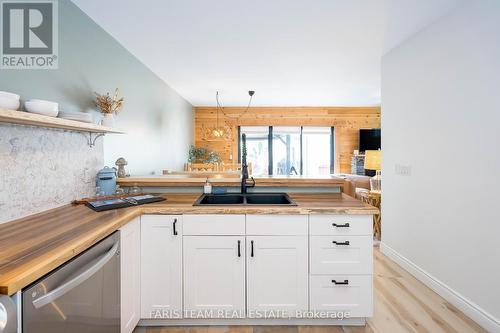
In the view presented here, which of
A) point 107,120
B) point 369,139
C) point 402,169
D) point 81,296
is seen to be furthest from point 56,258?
point 369,139

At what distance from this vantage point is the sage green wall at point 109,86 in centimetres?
182

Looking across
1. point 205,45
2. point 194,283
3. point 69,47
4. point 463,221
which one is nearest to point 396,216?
point 463,221

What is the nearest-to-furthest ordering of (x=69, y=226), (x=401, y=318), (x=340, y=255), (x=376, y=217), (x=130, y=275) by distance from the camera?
(x=69, y=226) < (x=130, y=275) < (x=340, y=255) < (x=401, y=318) < (x=376, y=217)

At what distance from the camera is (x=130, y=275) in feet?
5.32

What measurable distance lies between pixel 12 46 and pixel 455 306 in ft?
12.1

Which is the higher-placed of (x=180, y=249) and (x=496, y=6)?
(x=496, y=6)

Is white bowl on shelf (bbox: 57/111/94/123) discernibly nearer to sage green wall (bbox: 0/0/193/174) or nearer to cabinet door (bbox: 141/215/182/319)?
sage green wall (bbox: 0/0/193/174)

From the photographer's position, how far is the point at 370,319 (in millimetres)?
1900

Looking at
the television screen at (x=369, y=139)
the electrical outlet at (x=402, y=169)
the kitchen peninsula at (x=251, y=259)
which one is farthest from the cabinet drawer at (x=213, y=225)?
the television screen at (x=369, y=139)

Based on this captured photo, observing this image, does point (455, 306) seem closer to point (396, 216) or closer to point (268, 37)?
point (396, 216)

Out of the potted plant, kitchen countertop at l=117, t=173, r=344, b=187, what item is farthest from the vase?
kitchen countertop at l=117, t=173, r=344, b=187

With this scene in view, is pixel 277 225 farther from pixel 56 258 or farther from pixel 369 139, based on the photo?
pixel 369 139

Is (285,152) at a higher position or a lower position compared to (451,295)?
higher

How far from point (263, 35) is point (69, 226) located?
2.41m
